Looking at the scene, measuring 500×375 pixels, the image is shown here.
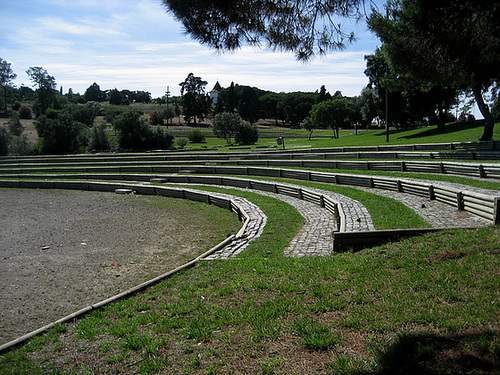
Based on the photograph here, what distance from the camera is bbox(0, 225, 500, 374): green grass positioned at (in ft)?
13.5

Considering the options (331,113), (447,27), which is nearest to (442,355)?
(447,27)

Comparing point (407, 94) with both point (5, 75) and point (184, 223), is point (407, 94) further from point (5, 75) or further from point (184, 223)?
point (5, 75)

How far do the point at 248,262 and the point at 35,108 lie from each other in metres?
151

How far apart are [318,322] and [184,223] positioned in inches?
422

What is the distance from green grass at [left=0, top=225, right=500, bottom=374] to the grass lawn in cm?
1

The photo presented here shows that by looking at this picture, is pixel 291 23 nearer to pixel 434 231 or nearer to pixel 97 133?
pixel 434 231

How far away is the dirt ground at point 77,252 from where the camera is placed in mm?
7391

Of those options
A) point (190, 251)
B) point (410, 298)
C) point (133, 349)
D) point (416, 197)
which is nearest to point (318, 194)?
point (416, 197)

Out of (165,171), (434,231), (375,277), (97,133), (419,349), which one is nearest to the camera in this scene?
(419,349)

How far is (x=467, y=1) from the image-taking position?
739cm

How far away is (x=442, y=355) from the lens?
3.88 meters

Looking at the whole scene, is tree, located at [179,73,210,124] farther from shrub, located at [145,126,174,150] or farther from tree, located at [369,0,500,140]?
tree, located at [369,0,500,140]

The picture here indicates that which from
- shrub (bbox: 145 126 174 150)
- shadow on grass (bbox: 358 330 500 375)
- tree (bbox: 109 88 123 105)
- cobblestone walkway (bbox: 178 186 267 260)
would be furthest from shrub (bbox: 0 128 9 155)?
tree (bbox: 109 88 123 105)

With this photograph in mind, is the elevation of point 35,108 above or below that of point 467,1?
above
